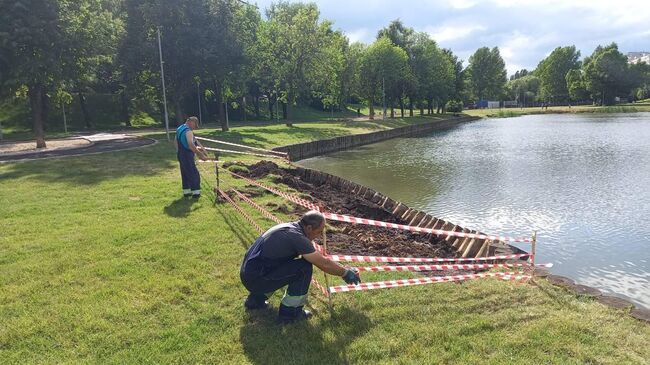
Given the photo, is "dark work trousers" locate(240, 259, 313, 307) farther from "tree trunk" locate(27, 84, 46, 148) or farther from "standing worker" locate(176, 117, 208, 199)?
"tree trunk" locate(27, 84, 46, 148)

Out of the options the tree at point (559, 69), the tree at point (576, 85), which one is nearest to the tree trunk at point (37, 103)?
the tree at point (576, 85)

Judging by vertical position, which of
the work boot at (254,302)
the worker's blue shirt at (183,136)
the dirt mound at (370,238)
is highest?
the worker's blue shirt at (183,136)

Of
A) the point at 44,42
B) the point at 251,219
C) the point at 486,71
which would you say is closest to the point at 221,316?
the point at 251,219

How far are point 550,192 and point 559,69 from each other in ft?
363

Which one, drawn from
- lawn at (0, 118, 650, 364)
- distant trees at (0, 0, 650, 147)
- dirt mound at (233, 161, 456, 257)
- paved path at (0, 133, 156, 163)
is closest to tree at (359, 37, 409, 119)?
distant trees at (0, 0, 650, 147)

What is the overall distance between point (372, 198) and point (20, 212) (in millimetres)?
9242

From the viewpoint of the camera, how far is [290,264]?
4.98 meters

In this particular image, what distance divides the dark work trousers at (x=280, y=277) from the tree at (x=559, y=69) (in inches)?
4863

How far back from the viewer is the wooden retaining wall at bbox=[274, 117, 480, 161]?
29.7 metres

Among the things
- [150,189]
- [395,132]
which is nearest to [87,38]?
[150,189]

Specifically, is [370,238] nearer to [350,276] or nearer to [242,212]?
[242,212]

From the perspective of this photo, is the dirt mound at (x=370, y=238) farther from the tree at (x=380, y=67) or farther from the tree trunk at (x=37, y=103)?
the tree at (x=380, y=67)

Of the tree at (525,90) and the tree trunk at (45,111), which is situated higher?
the tree at (525,90)

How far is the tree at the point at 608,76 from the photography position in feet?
303
